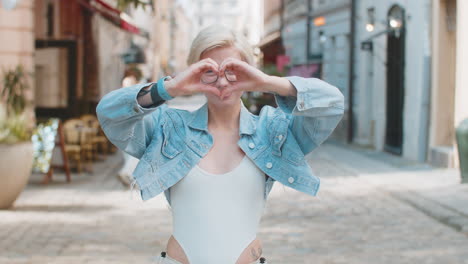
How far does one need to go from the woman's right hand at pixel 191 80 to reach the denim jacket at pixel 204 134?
6.1 inches

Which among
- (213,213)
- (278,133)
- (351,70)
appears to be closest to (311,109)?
(278,133)

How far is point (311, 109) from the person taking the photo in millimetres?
2330

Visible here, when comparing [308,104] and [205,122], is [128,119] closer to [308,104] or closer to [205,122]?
[205,122]

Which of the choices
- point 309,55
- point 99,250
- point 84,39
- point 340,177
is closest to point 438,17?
point 340,177

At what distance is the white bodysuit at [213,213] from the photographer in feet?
7.77

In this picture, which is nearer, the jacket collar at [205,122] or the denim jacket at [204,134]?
the denim jacket at [204,134]

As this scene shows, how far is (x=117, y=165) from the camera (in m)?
15.3

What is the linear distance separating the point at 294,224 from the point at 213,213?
5989 mm

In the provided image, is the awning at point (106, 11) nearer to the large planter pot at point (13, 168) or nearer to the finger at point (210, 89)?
the large planter pot at point (13, 168)

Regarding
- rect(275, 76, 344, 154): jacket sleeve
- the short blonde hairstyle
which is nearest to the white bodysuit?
rect(275, 76, 344, 154): jacket sleeve

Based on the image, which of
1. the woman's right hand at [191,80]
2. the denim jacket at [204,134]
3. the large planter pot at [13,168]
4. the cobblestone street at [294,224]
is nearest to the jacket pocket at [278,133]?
the denim jacket at [204,134]

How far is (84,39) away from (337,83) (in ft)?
30.4

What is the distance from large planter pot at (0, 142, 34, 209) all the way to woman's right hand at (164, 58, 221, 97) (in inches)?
277

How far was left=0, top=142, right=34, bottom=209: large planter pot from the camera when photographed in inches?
344
